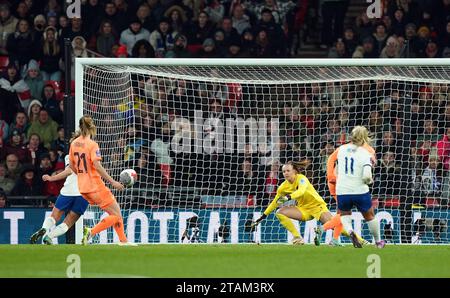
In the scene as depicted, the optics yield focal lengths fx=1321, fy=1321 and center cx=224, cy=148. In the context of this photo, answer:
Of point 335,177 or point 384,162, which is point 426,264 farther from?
point 384,162

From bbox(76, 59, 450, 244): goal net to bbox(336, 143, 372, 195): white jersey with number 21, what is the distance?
3047mm

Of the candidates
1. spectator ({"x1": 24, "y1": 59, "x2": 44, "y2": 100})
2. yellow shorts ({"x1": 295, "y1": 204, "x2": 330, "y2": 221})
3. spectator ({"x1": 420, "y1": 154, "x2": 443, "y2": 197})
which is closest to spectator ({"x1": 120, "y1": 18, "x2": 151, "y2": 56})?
spectator ({"x1": 24, "y1": 59, "x2": 44, "y2": 100})

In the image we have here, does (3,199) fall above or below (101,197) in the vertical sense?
below

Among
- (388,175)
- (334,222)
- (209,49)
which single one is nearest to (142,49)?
(209,49)

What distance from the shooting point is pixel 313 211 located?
62.3 feet

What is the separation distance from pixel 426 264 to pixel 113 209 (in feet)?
15.2

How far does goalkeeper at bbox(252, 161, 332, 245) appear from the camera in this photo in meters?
18.9

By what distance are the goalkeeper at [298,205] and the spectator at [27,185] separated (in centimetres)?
451

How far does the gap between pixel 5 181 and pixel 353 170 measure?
7312mm

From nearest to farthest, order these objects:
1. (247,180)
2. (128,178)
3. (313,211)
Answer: (128,178)
(313,211)
(247,180)

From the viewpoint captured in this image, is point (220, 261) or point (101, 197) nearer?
point (220, 261)

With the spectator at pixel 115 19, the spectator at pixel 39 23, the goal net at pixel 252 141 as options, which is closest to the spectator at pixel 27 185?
the goal net at pixel 252 141

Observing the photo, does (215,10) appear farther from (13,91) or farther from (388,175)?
(388,175)

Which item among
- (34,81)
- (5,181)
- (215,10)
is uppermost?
(215,10)
